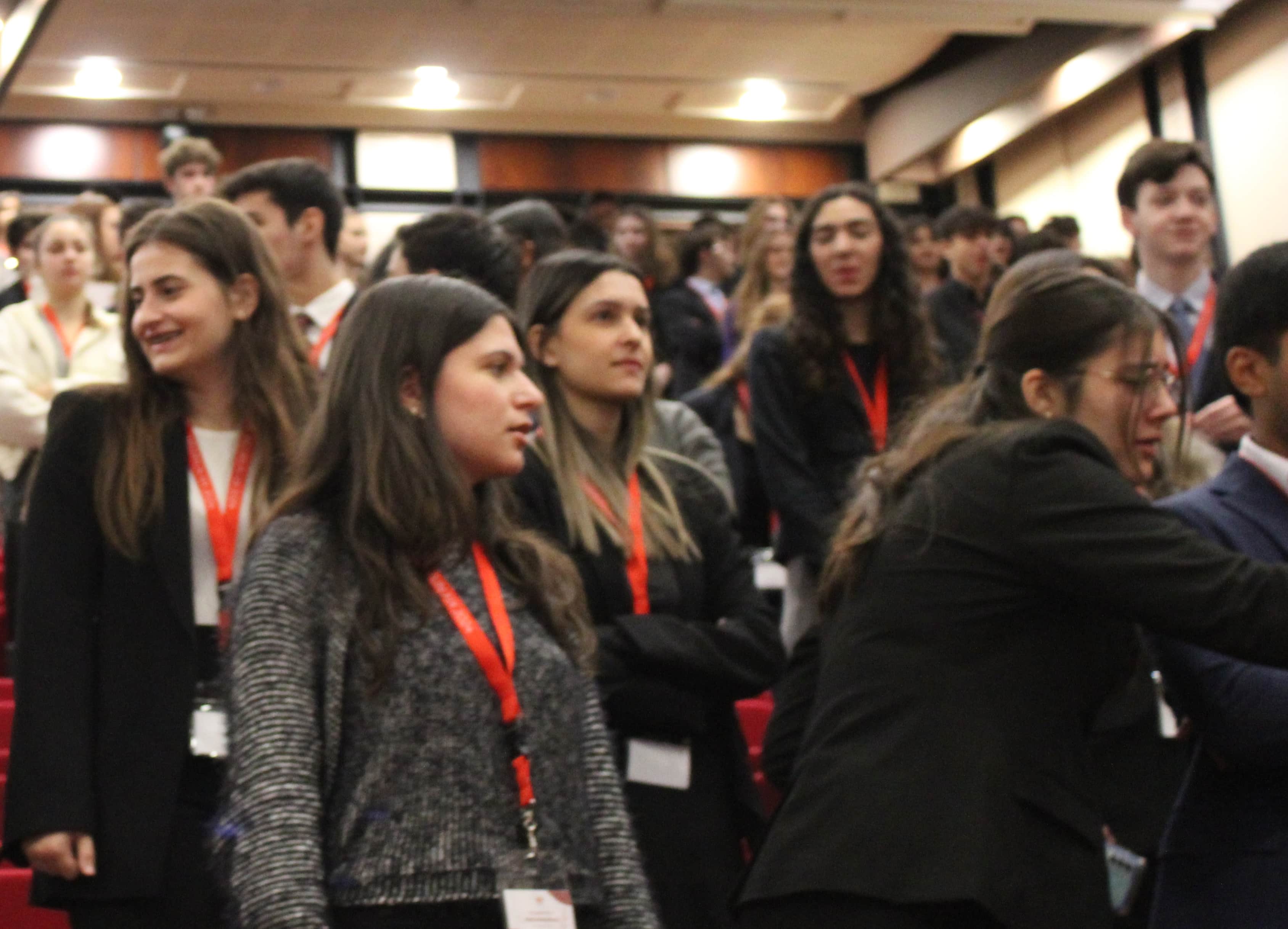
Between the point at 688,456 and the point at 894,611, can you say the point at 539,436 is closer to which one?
the point at 688,456

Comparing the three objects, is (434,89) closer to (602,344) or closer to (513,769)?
(602,344)

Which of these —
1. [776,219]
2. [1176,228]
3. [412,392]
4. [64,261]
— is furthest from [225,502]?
[776,219]

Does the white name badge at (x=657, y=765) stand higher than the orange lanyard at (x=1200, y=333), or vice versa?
the orange lanyard at (x=1200, y=333)

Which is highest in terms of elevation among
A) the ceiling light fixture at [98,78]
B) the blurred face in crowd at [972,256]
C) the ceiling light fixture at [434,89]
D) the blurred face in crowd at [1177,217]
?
the ceiling light fixture at [98,78]

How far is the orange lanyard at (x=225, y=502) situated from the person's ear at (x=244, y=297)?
0.24 metres

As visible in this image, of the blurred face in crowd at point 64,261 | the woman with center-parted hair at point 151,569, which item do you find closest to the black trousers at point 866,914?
the woman with center-parted hair at point 151,569

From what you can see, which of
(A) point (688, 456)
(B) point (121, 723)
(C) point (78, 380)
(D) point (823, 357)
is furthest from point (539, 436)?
(C) point (78, 380)

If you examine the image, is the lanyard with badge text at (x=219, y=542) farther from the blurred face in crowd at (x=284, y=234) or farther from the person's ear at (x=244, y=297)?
the blurred face in crowd at (x=284, y=234)

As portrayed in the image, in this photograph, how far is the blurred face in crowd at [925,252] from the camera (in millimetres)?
8875

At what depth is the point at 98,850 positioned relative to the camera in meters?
2.35

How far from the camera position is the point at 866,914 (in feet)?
6.52

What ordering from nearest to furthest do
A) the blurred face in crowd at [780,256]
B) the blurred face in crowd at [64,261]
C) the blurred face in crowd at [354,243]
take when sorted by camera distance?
1. the blurred face in crowd at [64,261]
2. the blurred face in crowd at [780,256]
3. the blurred face in crowd at [354,243]

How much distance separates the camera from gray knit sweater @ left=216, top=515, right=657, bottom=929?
74.1 inches

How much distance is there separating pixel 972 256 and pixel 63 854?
18.2ft
